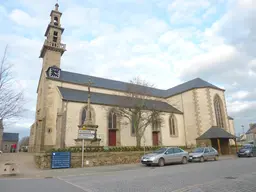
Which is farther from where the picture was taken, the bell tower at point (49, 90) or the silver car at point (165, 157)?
the bell tower at point (49, 90)

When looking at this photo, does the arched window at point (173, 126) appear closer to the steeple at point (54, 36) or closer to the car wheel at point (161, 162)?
the car wheel at point (161, 162)

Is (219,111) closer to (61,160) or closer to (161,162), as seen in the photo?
(161,162)

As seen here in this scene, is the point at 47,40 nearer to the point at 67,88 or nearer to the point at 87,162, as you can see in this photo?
the point at 67,88

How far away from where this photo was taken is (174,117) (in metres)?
30.0

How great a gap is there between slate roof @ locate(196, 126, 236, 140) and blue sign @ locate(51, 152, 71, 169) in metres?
18.8

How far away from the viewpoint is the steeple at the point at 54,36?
95.7ft

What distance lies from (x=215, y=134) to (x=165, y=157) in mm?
14480

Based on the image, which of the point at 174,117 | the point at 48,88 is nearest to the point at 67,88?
the point at 48,88

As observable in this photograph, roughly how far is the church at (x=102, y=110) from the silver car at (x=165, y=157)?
31.3 ft

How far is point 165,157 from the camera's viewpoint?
44.9 feet

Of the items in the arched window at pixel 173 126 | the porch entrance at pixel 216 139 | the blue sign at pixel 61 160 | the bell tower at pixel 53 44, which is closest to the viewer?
the blue sign at pixel 61 160

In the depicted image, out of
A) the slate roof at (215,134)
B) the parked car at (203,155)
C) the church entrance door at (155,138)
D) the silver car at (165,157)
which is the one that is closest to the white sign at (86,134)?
the silver car at (165,157)

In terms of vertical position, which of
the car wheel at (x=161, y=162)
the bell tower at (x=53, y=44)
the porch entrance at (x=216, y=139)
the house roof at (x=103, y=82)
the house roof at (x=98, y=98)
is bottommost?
the car wheel at (x=161, y=162)

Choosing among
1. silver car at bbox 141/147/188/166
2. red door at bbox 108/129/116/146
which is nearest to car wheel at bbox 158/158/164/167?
silver car at bbox 141/147/188/166
